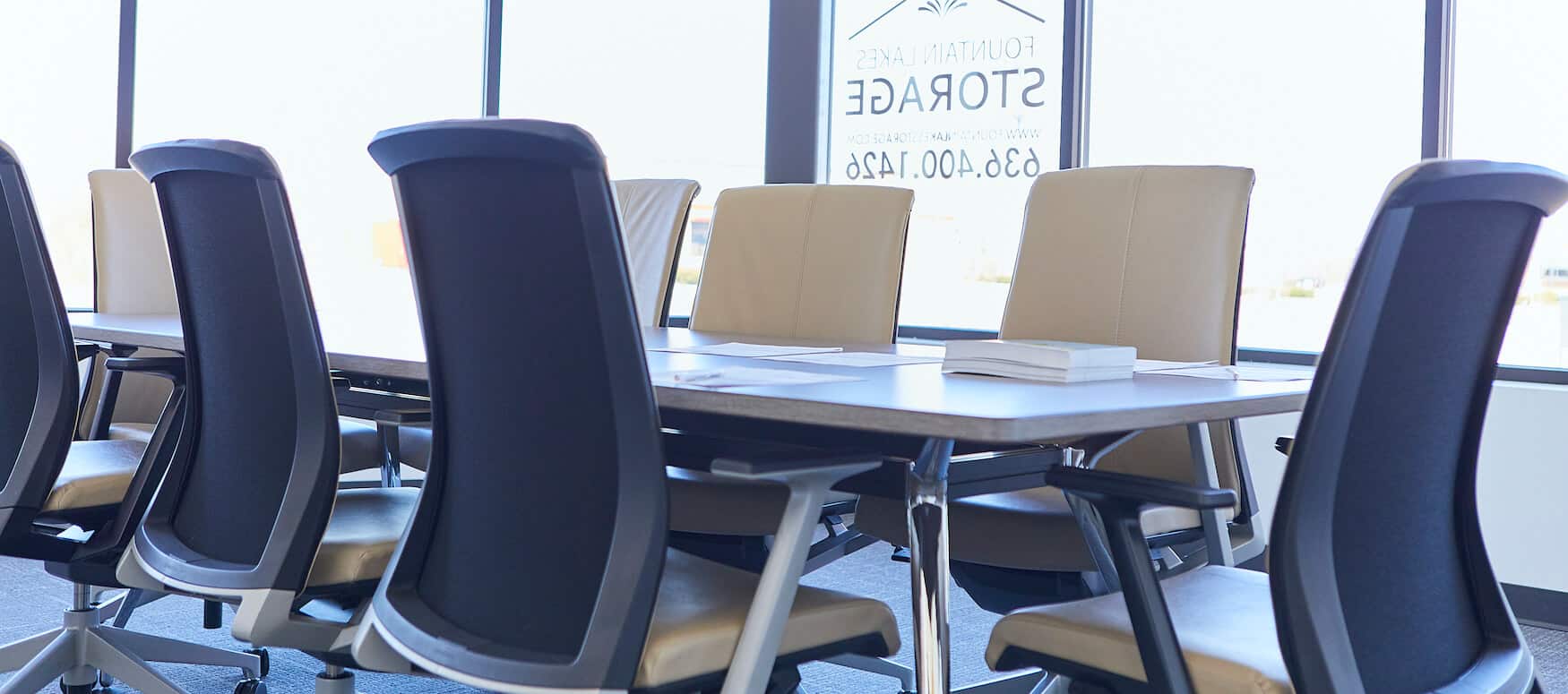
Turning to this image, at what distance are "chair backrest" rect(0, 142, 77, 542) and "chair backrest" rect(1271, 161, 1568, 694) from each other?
2.12 metres

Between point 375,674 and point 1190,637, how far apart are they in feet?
7.89

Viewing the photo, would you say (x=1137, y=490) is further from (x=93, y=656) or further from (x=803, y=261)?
(x=93, y=656)

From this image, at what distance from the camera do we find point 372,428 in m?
3.48

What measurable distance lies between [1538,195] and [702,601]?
1072 millimetres

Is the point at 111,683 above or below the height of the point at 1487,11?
below

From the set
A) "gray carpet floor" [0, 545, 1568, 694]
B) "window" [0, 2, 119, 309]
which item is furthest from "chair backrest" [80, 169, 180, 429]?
"window" [0, 2, 119, 309]

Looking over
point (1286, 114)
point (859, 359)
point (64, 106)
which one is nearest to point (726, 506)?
point (859, 359)

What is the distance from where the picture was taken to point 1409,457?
152 cm

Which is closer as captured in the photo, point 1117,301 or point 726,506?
point 726,506

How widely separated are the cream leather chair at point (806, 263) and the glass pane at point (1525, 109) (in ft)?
6.20

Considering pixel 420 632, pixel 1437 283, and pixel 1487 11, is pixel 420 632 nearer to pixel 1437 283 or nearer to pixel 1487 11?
pixel 1437 283

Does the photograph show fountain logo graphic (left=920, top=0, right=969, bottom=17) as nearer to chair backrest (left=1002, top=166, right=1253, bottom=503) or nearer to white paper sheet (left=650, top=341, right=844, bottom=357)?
chair backrest (left=1002, top=166, right=1253, bottom=503)

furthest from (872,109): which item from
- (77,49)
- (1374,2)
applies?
(77,49)

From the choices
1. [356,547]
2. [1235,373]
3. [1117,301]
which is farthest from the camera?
[1117,301]
